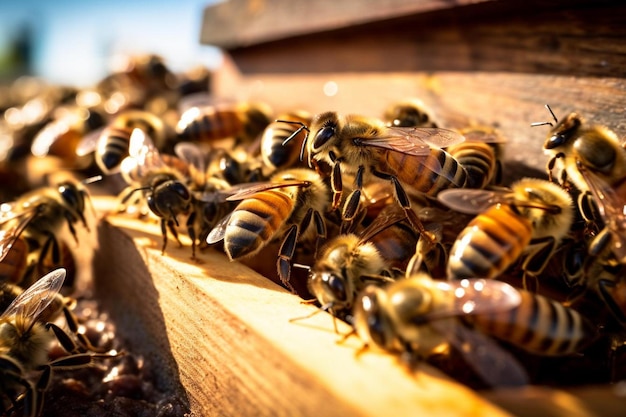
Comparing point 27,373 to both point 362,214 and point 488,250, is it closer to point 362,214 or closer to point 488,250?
point 362,214

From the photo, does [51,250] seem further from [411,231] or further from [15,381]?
[411,231]

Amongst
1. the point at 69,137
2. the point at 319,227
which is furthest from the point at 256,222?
the point at 69,137

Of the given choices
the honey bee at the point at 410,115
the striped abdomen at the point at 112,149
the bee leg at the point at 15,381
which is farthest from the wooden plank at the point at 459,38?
the bee leg at the point at 15,381

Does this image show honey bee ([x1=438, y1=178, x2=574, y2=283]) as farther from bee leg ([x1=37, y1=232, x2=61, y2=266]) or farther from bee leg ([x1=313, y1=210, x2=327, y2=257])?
bee leg ([x1=37, y1=232, x2=61, y2=266])

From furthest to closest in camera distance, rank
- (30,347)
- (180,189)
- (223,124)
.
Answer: (223,124) < (180,189) < (30,347)

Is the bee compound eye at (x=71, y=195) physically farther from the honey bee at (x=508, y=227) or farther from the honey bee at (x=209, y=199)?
the honey bee at (x=508, y=227)

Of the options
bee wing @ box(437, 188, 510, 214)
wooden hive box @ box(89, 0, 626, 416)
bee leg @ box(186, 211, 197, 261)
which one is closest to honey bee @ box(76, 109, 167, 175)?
wooden hive box @ box(89, 0, 626, 416)

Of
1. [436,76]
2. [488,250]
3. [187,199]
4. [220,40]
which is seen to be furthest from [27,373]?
[220,40]
